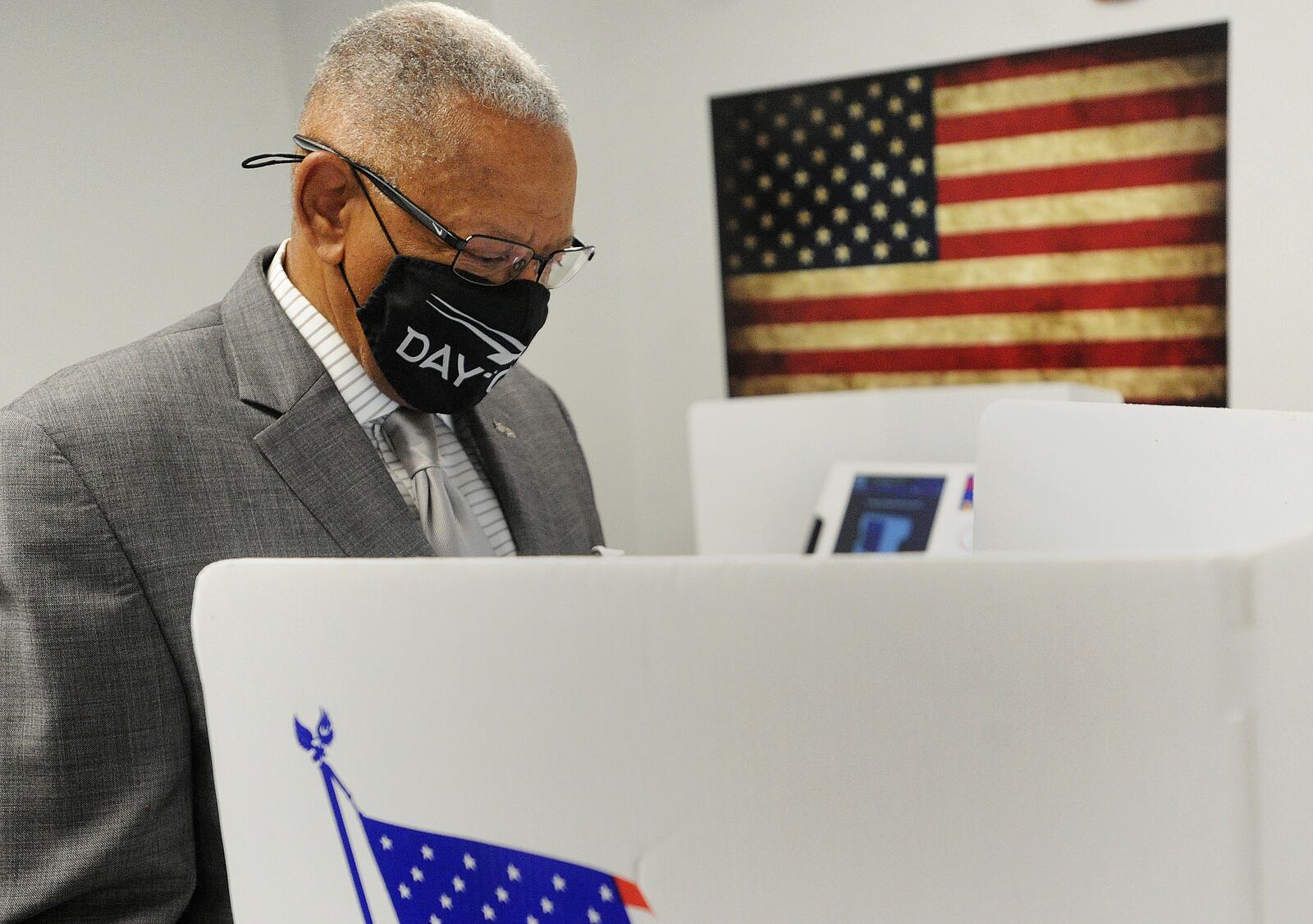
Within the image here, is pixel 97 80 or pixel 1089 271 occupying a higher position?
pixel 97 80

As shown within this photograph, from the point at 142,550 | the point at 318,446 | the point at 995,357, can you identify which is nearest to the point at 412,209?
the point at 318,446

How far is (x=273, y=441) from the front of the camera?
943 mm

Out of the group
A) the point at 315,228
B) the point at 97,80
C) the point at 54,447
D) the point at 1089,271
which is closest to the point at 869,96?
the point at 1089,271

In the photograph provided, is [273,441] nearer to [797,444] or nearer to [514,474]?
[514,474]

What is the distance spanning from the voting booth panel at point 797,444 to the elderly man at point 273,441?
1.52 metres

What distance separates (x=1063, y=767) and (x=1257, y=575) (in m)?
0.09

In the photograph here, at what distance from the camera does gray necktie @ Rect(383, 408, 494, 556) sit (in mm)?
1003

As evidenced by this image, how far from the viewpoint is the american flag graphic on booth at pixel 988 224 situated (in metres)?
3.00

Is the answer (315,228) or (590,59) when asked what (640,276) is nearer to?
(590,59)

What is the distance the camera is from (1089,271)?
315cm

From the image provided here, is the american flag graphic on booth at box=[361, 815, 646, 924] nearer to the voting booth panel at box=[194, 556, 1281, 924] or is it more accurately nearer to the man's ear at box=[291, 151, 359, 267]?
the voting booth panel at box=[194, 556, 1281, 924]

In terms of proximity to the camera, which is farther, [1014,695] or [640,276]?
[640,276]

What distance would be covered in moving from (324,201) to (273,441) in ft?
0.76

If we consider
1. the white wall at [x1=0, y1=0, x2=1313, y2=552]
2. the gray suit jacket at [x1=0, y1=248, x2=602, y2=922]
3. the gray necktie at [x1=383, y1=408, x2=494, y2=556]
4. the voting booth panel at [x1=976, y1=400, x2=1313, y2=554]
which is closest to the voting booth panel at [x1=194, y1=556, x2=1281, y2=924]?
the voting booth panel at [x1=976, y1=400, x2=1313, y2=554]
